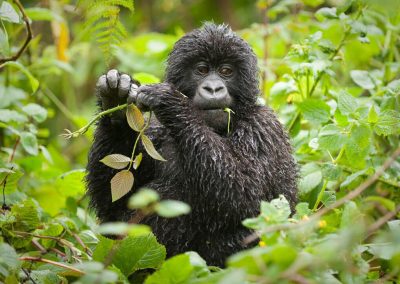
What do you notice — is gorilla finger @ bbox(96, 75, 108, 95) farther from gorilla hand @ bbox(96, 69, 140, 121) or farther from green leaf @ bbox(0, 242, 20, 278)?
green leaf @ bbox(0, 242, 20, 278)

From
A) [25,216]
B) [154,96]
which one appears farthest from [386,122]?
[25,216]

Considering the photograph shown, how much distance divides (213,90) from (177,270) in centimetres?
147

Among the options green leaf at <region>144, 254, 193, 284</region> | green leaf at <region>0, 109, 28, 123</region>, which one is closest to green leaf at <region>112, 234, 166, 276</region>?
green leaf at <region>144, 254, 193, 284</region>

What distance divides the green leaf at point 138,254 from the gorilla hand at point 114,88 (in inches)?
36.9

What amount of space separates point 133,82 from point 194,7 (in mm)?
6015

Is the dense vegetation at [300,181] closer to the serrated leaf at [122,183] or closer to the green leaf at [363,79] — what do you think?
the green leaf at [363,79]

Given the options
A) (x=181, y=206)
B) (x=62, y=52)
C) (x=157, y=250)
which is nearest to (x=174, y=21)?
(x=62, y=52)

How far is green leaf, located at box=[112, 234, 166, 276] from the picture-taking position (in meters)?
2.97

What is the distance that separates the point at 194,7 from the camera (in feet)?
31.2

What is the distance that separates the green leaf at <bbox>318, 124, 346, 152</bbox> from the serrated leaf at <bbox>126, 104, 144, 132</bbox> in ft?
3.00

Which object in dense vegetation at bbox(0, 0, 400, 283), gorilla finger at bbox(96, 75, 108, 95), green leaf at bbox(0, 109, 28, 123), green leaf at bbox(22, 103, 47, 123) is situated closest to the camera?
dense vegetation at bbox(0, 0, 400, 283)

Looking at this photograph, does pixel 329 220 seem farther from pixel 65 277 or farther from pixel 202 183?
pixel 65 277

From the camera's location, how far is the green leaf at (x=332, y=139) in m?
3.41

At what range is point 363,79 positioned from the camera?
4641 mm
